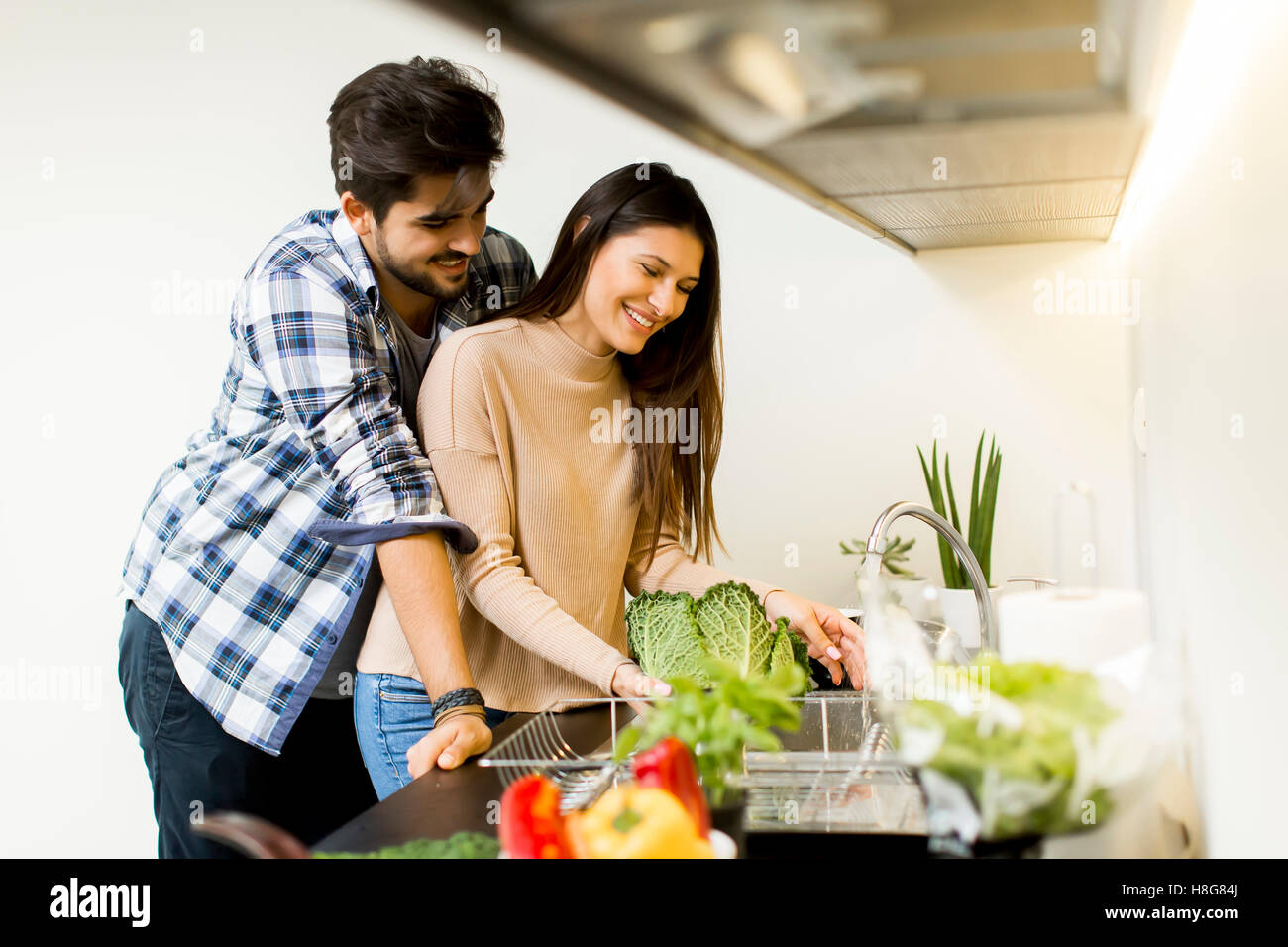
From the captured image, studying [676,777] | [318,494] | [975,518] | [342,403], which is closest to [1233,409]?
[676,777]

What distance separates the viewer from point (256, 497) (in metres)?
1.51

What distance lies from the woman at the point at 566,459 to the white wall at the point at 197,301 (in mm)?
1128

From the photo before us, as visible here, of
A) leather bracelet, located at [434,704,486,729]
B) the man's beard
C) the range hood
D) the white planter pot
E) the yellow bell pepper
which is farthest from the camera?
the white planter pot

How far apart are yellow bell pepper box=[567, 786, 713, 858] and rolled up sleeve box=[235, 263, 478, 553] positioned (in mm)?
687

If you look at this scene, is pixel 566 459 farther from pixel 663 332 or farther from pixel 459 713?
pixel 459 713

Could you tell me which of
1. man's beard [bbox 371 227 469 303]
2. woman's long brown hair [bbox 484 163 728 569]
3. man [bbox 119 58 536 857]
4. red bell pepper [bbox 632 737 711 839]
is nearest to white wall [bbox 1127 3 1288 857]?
red bell pepper [bbox 632 737 711 839]

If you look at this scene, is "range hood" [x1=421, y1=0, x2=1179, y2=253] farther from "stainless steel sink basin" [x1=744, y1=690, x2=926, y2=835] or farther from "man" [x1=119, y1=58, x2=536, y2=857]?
"stainless steel sink basin" [x1=744, y1=690, x2=926, y2=835]

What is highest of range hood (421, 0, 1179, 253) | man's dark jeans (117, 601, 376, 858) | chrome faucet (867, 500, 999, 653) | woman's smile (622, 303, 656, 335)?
range hood (421, 0, 1179, 253)

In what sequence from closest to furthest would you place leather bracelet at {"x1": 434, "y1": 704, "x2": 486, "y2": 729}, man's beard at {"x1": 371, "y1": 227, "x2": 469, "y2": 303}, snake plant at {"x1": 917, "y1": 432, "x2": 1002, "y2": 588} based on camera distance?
leather bracelet at {"x1": 434, "y1": 704, "x2": 486, "y2": 729}
man's beard at {"x1": 371, "y1": 227, "x2": 469, "y2": 303}
snake plant at {"x1": 917, "y1": 432, "x2": 1002, "y2": 588}

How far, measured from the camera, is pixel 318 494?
1.51 meters

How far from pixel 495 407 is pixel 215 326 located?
5.03 feet

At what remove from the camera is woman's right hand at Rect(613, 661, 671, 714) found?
1.18 m

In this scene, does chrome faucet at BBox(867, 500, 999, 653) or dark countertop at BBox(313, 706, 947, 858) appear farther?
chrome faucet at BBox(867, 500, 999, 653)
